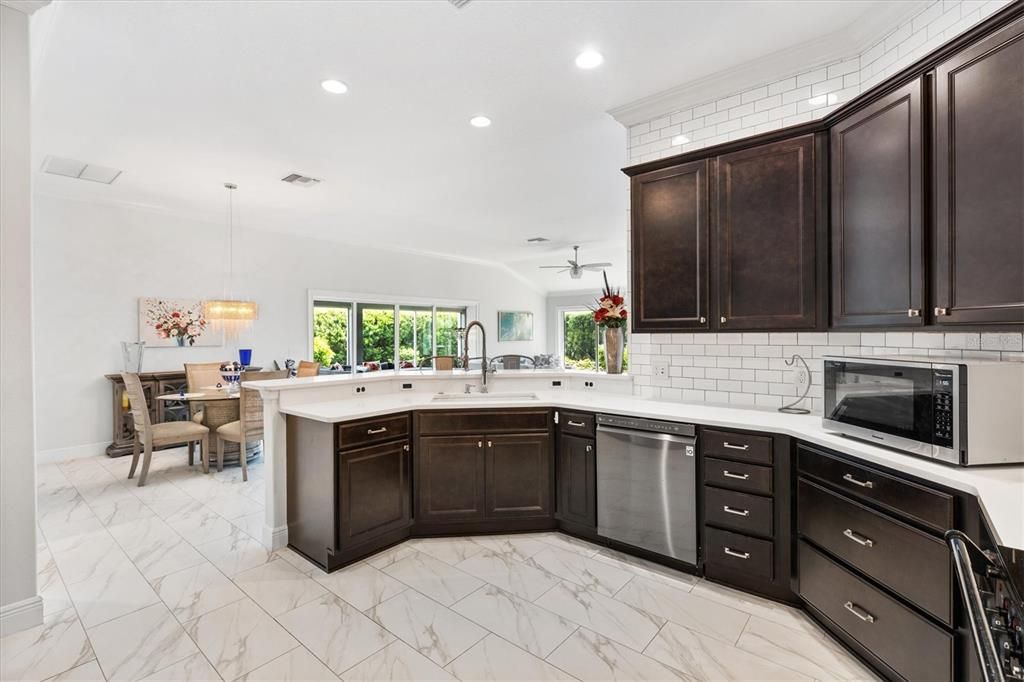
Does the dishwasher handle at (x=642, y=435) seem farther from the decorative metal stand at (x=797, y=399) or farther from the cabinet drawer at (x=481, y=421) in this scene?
the decorative metal stand at (x=797, y=399)

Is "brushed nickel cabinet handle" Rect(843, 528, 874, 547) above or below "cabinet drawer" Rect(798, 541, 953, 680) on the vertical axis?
above

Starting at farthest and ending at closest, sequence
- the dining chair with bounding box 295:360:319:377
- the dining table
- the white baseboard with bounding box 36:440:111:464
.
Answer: the dining chair with bounding box 295:360:319:377
the white baseboard with bounding box 36:440:111:464
the dining table

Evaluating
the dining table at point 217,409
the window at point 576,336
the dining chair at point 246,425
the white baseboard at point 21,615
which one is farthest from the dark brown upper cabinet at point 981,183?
the window at point 576,336

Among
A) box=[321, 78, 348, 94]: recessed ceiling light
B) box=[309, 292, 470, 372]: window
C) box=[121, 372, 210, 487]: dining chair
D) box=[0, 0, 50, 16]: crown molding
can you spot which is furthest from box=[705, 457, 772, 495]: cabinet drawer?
box=[309, 292, 470, 372]: window

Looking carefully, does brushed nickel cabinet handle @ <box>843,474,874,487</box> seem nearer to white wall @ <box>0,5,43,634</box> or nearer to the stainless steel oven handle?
the stainless steel oven handle

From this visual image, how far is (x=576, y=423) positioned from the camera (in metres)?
3.00

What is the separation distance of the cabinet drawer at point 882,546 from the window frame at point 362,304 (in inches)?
262

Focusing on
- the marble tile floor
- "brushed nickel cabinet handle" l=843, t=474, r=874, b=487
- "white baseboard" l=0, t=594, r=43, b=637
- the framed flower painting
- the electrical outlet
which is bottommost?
the marble tile floor

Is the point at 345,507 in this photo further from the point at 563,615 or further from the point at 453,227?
the point at 453,227

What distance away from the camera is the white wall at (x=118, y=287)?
5020mm

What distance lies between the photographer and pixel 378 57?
264 centimetres

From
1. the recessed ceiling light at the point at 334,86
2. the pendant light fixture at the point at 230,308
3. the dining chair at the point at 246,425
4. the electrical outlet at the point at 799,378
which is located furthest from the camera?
the pendant light fixture at the point at 230,308

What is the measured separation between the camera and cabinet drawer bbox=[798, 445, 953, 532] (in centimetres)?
159

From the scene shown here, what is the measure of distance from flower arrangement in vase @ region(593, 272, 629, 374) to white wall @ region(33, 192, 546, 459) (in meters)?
4.39
